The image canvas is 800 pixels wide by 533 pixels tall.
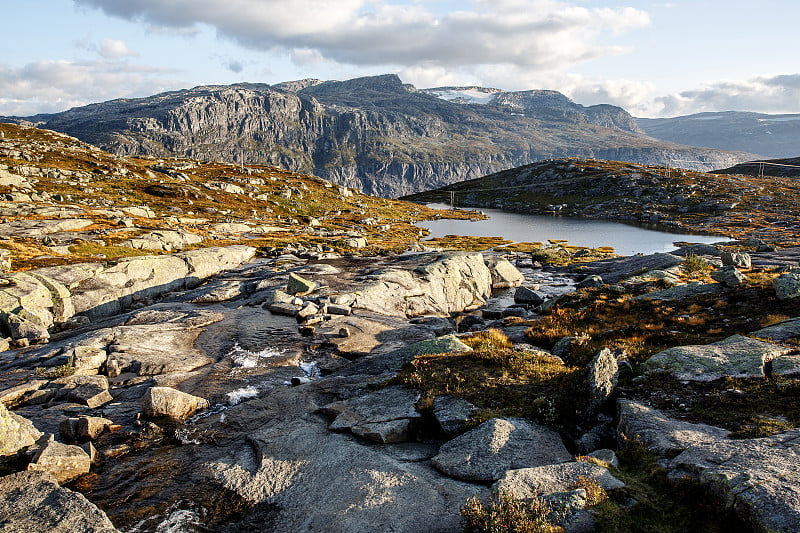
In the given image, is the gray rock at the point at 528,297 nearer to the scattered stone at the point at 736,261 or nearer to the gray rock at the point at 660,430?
the scattered stone at the point at 736,261

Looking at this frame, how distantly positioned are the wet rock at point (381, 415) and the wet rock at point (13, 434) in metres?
10.8

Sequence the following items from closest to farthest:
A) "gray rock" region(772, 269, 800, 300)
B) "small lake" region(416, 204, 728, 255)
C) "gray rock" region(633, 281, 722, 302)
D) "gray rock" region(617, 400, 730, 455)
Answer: "gray rock" region(617, 400, 730, 455)
"gray rock" region(772, 269, 800, 300)
"gray rock" region(633, 281, 722, 302)
"small lake" region(416, 204, 728, 255)

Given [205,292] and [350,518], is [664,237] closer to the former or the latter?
[205,292]

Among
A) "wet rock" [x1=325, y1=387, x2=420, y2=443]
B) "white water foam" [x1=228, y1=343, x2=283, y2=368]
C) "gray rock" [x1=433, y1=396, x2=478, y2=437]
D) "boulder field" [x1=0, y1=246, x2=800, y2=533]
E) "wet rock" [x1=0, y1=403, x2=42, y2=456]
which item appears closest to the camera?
"boulder field" [x1=0, y1=246, x2=800, y2=533]

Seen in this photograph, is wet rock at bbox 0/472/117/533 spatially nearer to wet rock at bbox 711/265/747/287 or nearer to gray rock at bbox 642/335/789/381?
gray rock at bbox 642/335/789/381

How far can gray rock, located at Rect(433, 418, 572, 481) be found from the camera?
12.8 meters

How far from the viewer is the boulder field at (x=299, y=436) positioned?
11102mm

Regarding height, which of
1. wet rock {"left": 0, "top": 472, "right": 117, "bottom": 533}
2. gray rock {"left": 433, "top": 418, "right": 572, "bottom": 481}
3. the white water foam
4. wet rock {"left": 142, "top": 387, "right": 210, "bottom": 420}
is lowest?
the white water foam

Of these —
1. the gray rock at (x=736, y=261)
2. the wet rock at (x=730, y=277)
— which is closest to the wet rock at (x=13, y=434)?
the wet rock at (x=730, y=277)

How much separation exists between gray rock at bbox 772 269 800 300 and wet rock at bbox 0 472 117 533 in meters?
35.4

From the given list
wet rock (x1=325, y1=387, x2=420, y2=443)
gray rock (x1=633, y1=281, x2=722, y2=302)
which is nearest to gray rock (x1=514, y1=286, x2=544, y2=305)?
gray rock (x1=633, y1=281, x2=722, y2=302)

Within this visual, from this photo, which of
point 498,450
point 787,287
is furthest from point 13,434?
point 787,287

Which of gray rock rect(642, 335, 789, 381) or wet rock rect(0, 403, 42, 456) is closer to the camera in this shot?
wet rock rect(0, 403, 42, 456)

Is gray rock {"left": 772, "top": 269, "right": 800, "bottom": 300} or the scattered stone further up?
gray rock {"left": 772, "top": 269, "right": 800, "bottom": 300}
